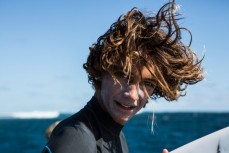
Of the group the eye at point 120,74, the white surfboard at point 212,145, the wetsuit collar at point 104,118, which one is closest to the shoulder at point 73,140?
the wetsuit collar at point 104,118

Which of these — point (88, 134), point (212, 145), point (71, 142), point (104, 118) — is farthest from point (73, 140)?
point (212, 145)

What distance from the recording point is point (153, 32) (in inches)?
104

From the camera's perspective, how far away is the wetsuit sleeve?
216cm

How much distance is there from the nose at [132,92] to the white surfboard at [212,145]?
820 mm

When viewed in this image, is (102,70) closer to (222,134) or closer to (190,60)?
(190,60)

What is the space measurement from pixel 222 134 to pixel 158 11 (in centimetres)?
92

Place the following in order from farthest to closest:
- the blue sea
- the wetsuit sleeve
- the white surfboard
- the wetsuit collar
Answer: the blue sea, the white surfboard, the wetsuit collar, the wetsuit sleeve

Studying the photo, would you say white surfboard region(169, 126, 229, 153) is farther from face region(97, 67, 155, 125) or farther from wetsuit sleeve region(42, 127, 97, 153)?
wetsuit sleeve region(42, 127, 97, 153)

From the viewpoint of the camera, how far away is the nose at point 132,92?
2.41 metres

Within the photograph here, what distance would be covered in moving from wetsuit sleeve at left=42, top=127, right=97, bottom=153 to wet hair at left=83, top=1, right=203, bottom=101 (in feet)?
1.15

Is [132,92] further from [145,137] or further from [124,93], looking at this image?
[145,137]

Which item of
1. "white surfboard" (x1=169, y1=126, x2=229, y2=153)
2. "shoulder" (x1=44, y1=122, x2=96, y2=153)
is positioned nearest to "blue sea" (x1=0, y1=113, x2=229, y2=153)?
"white surfboard" (x1=169, y1=126, x2=229, y2=153)

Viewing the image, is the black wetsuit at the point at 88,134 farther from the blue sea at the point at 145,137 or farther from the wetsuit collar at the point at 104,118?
the blue sea at the point at 145,137

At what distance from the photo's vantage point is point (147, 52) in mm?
2574
